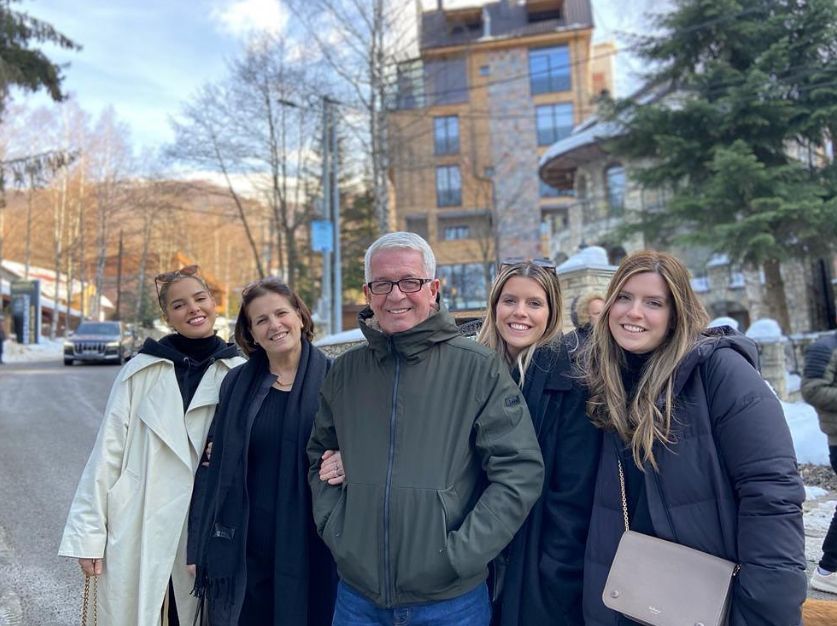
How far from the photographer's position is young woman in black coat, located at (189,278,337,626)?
215cm

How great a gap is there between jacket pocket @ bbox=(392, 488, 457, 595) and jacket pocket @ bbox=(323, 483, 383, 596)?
0.07 m

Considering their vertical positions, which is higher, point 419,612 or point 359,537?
point 359,537

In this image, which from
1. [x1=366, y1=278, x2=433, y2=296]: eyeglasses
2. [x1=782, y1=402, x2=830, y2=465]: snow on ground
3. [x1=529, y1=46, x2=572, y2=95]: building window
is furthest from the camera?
[x1=529, y1=46, x2=572, y2=95]: building window

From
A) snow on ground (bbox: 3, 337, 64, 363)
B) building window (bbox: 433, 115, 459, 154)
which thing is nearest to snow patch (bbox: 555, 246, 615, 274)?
snow on ground (bbox: 3, 337, 64, 363)

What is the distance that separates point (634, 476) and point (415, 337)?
2.72 ft

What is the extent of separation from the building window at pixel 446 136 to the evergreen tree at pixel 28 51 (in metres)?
23.8

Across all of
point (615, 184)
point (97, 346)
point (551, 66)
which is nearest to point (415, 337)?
point (97, 346)

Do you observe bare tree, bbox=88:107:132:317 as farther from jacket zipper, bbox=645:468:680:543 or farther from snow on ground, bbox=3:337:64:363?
jacket zipper, bbox=645:468:680:543

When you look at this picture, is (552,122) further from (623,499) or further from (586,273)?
(623,499)

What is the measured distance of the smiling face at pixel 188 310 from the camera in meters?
2.62

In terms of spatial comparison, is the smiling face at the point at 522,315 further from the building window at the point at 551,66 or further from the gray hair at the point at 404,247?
the building window at the point at 551,66

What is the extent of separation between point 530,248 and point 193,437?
31648 millimetres

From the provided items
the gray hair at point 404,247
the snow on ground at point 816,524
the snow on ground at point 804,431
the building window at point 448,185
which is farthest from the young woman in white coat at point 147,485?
the building window at point 448,185

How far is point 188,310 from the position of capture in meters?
2.62
